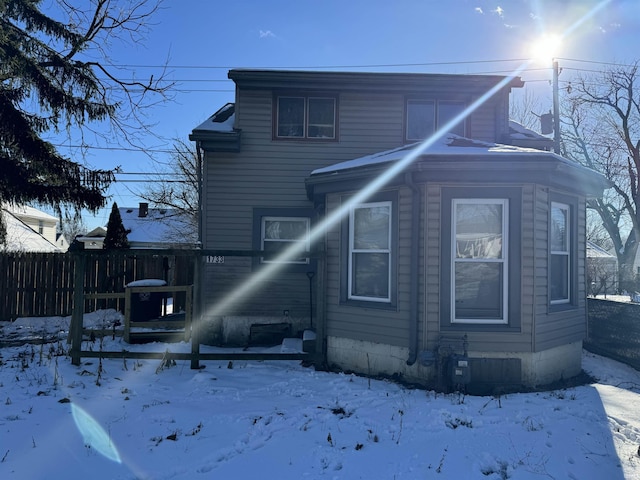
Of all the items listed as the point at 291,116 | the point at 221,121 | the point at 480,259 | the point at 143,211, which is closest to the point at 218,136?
the point at 221,121

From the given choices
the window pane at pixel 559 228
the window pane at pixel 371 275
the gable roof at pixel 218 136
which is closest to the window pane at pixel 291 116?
the gable roof at pixel 218 136

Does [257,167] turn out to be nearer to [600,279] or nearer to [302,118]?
[302,118]

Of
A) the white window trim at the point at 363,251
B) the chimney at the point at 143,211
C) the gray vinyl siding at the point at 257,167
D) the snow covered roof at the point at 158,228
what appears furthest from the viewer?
the chimney at the point at 143,211

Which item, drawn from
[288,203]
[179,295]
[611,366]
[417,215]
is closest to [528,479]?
[417,215]

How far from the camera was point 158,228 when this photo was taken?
93.8 feet

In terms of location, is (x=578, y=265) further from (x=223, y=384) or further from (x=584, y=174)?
(x=223, y=384)

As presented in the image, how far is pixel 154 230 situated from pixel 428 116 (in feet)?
78.9

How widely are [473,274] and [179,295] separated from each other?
8869 millimetres

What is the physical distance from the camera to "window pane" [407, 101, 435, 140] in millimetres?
8984

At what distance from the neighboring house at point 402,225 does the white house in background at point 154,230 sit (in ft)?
49.5

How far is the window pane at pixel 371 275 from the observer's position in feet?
20.4

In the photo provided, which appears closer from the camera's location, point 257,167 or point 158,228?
point 257,167

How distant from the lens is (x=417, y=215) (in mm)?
5727

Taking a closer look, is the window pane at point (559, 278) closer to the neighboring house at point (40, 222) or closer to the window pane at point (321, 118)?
the window pane at point (321, 118)
